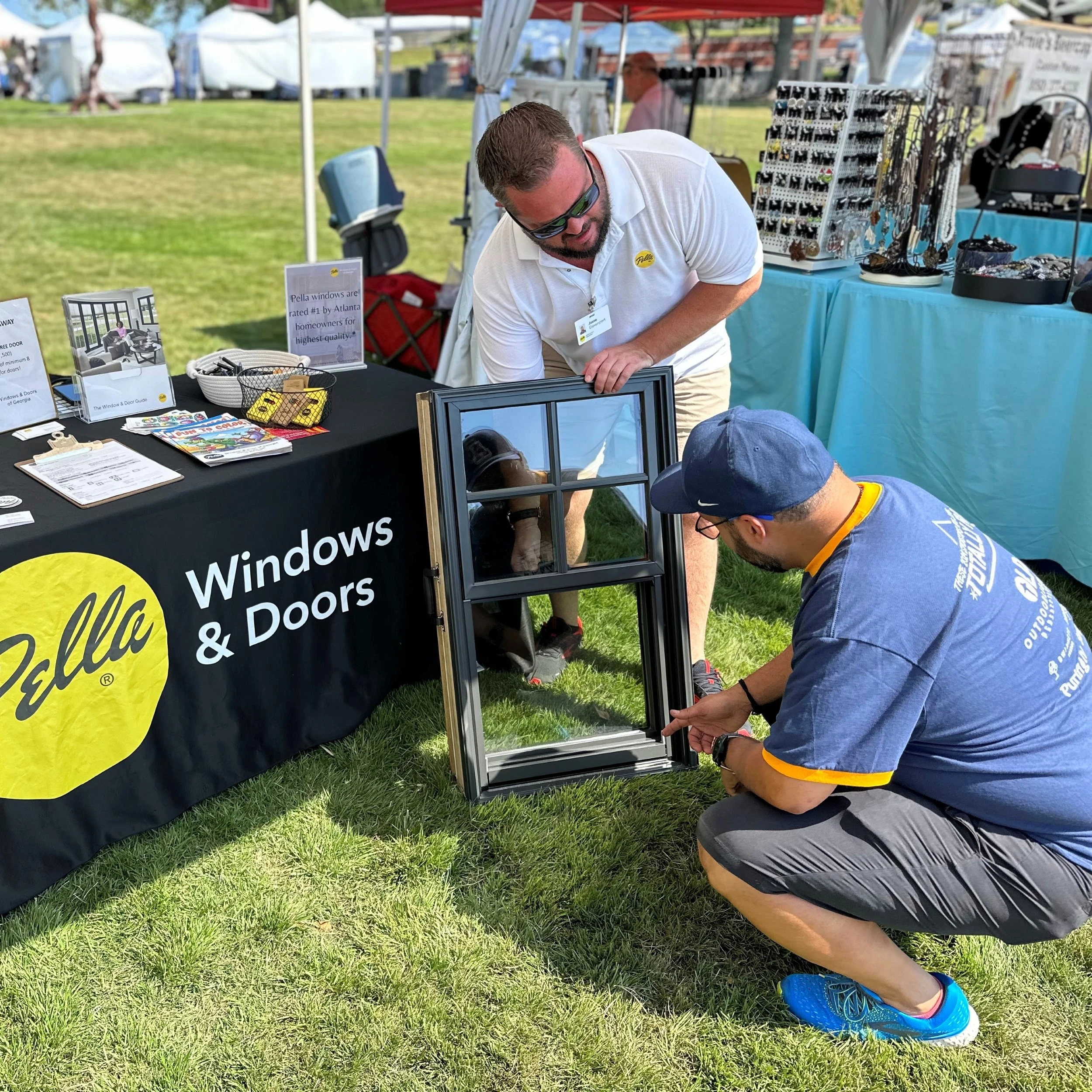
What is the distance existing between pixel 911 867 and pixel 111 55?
29.5 m

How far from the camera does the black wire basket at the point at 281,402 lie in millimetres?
2285

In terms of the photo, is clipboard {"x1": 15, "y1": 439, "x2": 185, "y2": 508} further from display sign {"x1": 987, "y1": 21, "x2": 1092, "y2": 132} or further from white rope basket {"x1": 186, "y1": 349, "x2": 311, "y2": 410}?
display sign {"x1": 987, "y1": 21, "x2": 1092, "y2": 132}

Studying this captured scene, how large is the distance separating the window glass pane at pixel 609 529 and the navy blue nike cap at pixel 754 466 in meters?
0.69

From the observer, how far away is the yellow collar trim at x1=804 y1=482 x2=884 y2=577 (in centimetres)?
152

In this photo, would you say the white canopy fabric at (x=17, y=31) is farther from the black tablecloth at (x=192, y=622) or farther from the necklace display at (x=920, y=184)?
the black tablecloth at (x=192, y=622)

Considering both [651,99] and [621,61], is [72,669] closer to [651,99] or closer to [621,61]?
[651,99]

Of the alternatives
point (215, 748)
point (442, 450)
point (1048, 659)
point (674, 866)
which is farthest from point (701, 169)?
point (215, 748)

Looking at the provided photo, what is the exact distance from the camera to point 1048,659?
5.08ft

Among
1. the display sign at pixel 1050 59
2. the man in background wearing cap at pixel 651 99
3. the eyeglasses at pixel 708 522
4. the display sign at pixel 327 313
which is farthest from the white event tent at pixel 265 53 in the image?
the eyeglasses at pixel 708 522

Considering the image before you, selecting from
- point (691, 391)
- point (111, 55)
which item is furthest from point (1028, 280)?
point (111, 55)

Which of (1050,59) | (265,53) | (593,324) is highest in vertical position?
(265,53)

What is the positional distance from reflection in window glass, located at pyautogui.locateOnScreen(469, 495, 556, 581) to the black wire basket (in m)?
0.48

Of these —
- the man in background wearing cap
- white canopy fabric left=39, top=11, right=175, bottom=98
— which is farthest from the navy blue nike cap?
white canopy fabric left=39, top=11, right=175, bottom=98

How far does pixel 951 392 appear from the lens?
324cm
